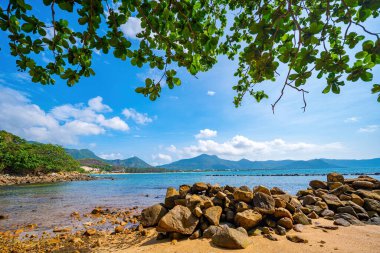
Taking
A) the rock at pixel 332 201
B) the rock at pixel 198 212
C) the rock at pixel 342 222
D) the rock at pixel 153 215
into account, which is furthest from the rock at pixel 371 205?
the rock at pixel 153 215

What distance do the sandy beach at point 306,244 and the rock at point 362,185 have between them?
5.69 metres

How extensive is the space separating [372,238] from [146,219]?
24.8ft

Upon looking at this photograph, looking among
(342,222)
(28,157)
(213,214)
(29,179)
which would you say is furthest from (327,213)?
(28,157)

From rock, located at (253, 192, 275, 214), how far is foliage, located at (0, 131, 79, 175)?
207ft

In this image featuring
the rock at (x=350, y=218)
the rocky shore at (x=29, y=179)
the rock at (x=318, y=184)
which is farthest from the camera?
the rocky shore at (x=29, y=179)

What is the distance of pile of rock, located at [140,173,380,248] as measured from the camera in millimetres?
6391

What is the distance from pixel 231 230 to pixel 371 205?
7.35 m

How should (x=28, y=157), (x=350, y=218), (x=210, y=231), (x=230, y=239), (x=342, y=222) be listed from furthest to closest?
(x=28, y=157)
(x=350, y=218)
(x=342, y=222)
(x=210, y=231)
(x=230, y=239)

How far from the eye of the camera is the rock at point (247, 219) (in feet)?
21.6

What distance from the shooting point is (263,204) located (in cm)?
722

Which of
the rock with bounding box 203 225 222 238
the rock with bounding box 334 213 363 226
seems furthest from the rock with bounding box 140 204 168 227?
the rock with bounding box 334 213 363 226

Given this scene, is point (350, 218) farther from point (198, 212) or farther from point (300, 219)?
point (198, 212)

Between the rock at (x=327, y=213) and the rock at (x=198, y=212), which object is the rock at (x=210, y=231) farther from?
the rock at (x=327, y=213)

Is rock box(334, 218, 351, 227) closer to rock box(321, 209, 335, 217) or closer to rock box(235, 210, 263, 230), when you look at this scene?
rock box(321, 209, 335, 217)
